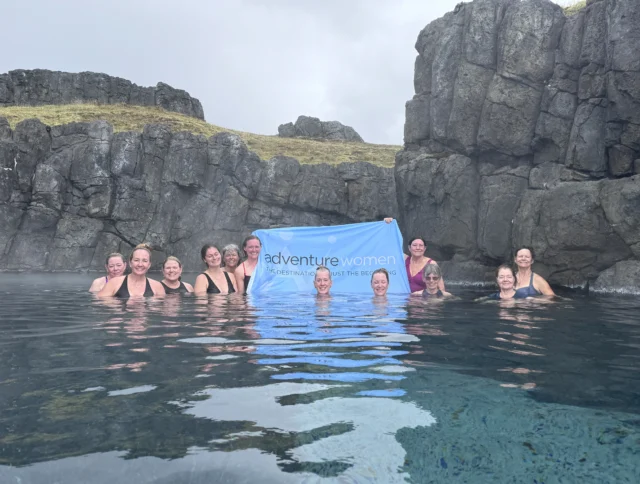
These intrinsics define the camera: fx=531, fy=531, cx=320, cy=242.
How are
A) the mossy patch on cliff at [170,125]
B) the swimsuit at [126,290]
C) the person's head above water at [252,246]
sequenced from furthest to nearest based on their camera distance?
the mossy patch on cliff at [170,125] → the person's head above water at [252,246] → the swimsuit at [126,290]

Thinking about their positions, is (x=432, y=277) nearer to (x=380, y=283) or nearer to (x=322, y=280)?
(x=380, y=283)

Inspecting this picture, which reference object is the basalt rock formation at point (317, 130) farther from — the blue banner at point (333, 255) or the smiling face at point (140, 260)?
the smiling face at point (140, 260)

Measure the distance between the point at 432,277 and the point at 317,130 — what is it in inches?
1767

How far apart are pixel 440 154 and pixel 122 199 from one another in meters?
16.4

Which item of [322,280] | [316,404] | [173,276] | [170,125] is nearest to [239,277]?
[173,276]

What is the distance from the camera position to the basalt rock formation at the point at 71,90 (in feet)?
135

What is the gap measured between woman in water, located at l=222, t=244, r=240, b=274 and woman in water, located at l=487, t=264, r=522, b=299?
15.2ft

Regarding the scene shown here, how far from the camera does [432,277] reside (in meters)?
8.94

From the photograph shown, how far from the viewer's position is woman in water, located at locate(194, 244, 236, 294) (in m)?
9.04

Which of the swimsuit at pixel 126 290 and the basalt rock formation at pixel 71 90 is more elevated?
the basalt rock formation at pixel 71 90

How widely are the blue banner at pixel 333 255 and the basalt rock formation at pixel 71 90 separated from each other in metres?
36.7

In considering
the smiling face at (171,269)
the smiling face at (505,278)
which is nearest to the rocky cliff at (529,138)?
the smiling face at (505,278)

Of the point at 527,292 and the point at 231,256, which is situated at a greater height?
the point at 231,256

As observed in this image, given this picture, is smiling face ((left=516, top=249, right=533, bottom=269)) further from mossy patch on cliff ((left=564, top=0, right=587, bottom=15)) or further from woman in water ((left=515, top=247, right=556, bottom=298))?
mossy patch on cliff ((left=564, top=0, right=587, bottom=15))
